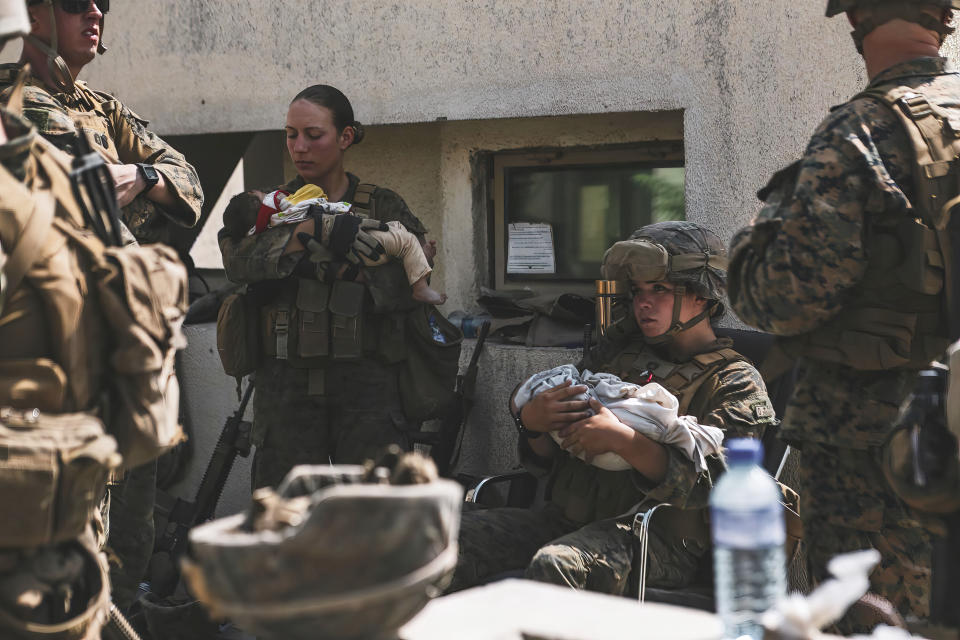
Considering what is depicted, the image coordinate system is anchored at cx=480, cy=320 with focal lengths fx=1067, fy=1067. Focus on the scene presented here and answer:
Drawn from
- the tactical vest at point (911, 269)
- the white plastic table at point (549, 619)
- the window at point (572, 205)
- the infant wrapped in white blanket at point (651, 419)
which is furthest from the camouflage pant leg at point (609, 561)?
the window at point (572, 205)

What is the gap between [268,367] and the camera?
4.20m

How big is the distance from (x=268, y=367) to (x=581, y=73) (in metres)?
1.80

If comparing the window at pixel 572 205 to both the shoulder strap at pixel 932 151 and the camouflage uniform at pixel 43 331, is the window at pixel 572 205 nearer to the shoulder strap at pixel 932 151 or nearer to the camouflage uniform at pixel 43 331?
the shoulder strap at pixel 932 151

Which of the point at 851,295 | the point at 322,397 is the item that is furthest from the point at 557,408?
the point at 322,397

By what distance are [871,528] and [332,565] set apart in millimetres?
1736

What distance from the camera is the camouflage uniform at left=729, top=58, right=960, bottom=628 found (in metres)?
2.63

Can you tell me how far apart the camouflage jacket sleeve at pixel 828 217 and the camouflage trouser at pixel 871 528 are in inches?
15.2

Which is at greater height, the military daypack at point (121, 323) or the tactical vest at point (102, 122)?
the tactical vest at point (102, 122)

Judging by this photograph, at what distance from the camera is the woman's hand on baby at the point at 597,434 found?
3.12 meters

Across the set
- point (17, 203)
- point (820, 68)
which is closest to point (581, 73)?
point (820, 68)

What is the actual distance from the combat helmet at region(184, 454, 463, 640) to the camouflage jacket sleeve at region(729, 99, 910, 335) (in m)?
1.47

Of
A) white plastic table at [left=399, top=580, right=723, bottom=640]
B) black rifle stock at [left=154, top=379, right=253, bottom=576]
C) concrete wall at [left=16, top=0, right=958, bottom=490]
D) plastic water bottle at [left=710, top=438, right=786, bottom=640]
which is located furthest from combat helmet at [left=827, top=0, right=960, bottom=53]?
black rifle stock at [left=154, top=379, right=253, bottom=576]

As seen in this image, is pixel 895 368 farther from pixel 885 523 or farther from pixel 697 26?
pixel 697 26

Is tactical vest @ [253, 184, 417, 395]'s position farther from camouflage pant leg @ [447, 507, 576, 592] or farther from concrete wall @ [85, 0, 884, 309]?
concrete wall @ [85, 0, 884, 309]
